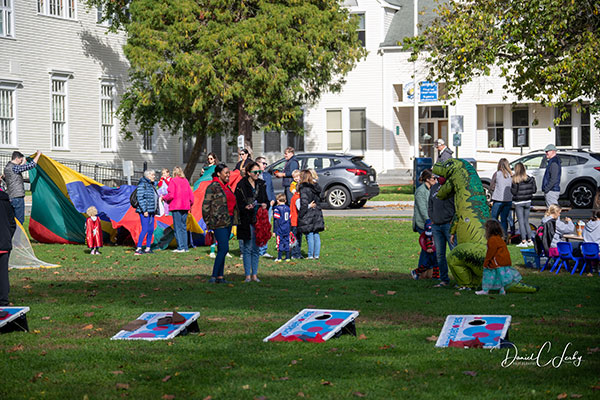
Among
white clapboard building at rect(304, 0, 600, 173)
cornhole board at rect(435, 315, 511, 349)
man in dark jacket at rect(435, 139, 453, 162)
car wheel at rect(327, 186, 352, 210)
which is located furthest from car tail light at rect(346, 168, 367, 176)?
cornhole board at rect(435, 315, 511, 349)

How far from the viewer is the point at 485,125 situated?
41562mm

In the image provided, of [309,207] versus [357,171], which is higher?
[357,171]

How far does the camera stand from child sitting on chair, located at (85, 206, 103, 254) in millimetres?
17625

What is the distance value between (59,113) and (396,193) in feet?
47.6

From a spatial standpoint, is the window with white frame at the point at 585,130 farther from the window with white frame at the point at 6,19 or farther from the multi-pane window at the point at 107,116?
the window with white frame at the point at 6,19

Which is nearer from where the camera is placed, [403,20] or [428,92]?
[428,92]

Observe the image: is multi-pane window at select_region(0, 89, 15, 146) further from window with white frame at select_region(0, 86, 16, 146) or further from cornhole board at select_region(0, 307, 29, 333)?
cornhole board at select_region(0, 307, 29, 333)

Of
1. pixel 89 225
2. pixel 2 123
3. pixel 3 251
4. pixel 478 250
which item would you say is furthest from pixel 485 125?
pixel 3 251

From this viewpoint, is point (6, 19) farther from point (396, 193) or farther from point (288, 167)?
point (288, 167)

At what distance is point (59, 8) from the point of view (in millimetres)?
36375

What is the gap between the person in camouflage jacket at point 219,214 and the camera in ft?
41.7

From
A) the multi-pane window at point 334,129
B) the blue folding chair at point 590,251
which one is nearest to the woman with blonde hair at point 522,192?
the blue folding chair at point 590,251

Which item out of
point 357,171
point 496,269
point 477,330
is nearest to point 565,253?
point 496,269

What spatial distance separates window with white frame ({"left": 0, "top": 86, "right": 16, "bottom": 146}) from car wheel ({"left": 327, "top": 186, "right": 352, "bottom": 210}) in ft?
45.3
